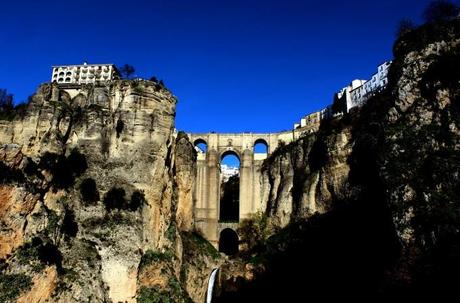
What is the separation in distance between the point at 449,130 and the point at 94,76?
63641 millimetres

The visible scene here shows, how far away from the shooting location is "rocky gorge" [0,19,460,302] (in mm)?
39375

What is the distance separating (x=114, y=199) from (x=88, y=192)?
2.27 metres

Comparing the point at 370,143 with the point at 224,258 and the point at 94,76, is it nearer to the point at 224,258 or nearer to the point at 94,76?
the point at 224,258

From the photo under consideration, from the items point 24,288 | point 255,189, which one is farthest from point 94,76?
point 24,288

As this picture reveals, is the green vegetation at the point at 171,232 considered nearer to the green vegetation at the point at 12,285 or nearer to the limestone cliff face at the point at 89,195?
the limestone cliff face at the point at 89,195

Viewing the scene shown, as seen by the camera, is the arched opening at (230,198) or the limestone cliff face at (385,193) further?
the arched opening at (230,198)

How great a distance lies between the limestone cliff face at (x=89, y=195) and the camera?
127 ft

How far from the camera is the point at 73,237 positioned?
1687 inches

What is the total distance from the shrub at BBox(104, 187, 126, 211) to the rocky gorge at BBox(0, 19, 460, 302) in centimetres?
9

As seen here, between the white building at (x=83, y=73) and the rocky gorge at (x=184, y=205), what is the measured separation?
34640 mm

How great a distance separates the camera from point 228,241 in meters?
77.9

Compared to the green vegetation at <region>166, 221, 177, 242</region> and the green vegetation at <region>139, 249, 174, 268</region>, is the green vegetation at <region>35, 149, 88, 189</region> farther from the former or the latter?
the green vegetation at <region>166, 221, 177, 242</region>

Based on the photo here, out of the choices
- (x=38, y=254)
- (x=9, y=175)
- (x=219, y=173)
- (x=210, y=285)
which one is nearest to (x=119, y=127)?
(x=9, y=175)

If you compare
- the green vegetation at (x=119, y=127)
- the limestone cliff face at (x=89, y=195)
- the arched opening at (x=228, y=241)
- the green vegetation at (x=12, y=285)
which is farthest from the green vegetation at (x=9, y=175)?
the arched opening at (x=228, y=241)
